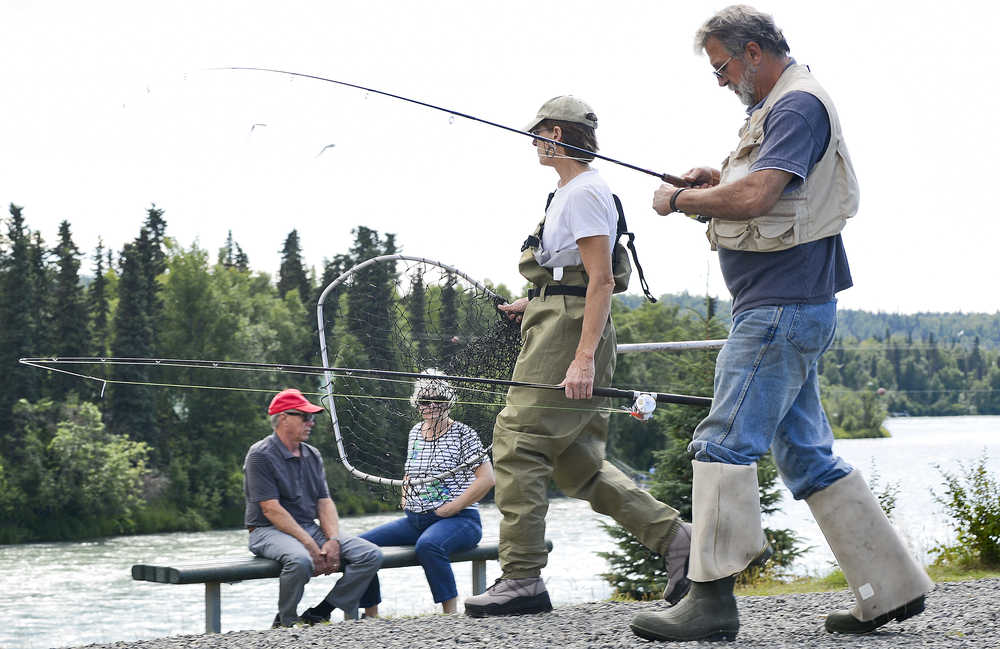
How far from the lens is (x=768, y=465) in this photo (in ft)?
46.1

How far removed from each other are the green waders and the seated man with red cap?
2094 mm

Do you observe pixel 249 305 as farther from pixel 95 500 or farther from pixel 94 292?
pixel 95 500

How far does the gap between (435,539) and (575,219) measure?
104 inches

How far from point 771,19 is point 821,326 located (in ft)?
3.35

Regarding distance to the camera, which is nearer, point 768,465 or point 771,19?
point 771,19

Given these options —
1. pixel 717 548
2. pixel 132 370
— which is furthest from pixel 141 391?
pixel 717 548

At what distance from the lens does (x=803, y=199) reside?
3607 millimetres

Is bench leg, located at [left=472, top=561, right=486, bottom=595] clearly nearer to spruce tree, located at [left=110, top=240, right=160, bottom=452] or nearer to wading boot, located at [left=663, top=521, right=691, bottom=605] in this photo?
wading boot, located at [left=663, top=521, right=691, bottom=605]

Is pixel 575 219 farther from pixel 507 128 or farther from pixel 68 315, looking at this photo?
pixel 68 315

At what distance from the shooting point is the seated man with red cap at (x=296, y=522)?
634cm

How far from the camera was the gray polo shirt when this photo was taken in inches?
265

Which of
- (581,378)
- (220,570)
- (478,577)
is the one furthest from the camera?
(478,577)

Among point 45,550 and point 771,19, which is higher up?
point 771,19

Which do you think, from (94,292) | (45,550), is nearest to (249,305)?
(94,292)
